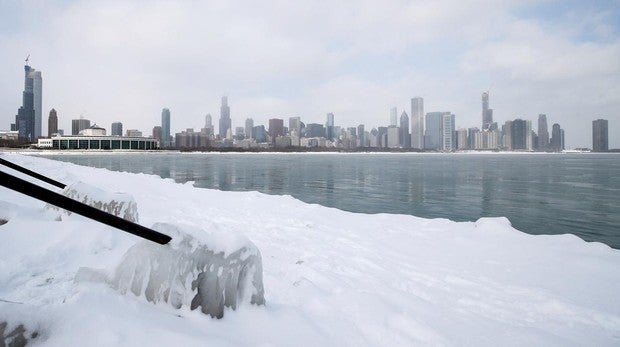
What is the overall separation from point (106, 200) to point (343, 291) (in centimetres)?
510

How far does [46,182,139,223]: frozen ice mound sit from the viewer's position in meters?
6.61

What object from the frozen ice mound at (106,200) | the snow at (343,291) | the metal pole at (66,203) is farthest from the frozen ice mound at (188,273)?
the frozen ice mound at (106,200)

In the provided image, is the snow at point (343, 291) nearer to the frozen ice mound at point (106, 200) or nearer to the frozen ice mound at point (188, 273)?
the frozen ice mound at point (188, 273)

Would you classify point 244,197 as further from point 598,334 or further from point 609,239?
point 609,239

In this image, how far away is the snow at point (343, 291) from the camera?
3084 millimetres

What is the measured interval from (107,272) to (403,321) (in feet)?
12.4

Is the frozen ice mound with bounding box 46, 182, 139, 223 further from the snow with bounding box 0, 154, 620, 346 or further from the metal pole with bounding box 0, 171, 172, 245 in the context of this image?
the metal pole with bounding box 0, 171, 172, 245

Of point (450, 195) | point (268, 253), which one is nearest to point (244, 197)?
point (268, 253)

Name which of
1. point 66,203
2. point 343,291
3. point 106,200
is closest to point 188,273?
point 66,203

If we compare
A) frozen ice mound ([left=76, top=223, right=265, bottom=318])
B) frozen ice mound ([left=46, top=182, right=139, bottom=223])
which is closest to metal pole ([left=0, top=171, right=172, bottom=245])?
frozen ice mound ([left=76, top=223, right=265, bottom=318])

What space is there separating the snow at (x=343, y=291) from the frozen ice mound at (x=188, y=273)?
3.4 inches

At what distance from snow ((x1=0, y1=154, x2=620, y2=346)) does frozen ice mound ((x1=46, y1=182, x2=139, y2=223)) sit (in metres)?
0.44

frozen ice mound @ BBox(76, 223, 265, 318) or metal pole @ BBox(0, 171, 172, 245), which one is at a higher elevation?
metal pole @ BBox(0, 171, 172, 245)

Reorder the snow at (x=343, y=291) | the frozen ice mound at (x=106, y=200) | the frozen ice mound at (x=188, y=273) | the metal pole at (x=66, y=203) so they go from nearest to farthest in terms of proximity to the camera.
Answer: the metal pole at (x=66, y=203)
the snow at (x=343, y=291)
the frozen ice mound at (x=188, y=273)
the frozen ice mound at (x=106, y=200)
